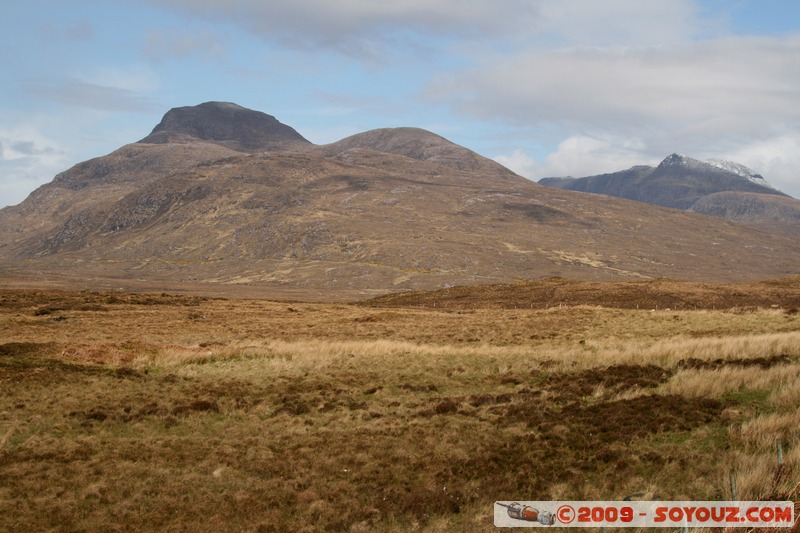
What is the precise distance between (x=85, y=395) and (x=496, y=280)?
404 feet

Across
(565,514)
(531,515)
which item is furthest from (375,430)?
(531,515)

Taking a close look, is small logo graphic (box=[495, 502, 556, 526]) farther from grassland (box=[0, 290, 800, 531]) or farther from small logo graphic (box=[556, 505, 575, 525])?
grassland (box=[0, 290, 800, 531])

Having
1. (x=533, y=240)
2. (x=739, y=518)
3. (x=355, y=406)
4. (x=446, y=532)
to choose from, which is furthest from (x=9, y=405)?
(x=533, y=240)

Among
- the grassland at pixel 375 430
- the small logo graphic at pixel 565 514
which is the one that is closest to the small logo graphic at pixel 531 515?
the small logo graphic at pixel 565 514

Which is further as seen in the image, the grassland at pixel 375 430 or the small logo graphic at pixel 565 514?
the grassland at pixel 375 430

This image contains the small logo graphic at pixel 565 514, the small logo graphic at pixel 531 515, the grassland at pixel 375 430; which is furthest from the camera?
the grassland at pixel 375 430

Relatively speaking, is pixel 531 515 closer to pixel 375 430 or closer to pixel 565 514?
pixel 565 514

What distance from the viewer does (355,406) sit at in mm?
19141

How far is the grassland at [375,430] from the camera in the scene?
11844 millimetres

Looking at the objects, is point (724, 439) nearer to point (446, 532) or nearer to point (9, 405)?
point (446, 532)

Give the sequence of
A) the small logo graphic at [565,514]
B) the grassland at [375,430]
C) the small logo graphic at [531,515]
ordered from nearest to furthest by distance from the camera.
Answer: the small logo graphic at [531,515]
the small logo graphic at [565,514]
the grassland at [375,430]

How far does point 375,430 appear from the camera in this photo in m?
16.5

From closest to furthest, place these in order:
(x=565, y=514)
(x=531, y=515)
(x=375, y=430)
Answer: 1. (x=531, y=515)
2. (x=565, y=514)
3. (x=375, y=430)

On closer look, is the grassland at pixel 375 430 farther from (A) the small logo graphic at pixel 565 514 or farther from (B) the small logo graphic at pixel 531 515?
(B) the small logo graphic at pixel 531 515
